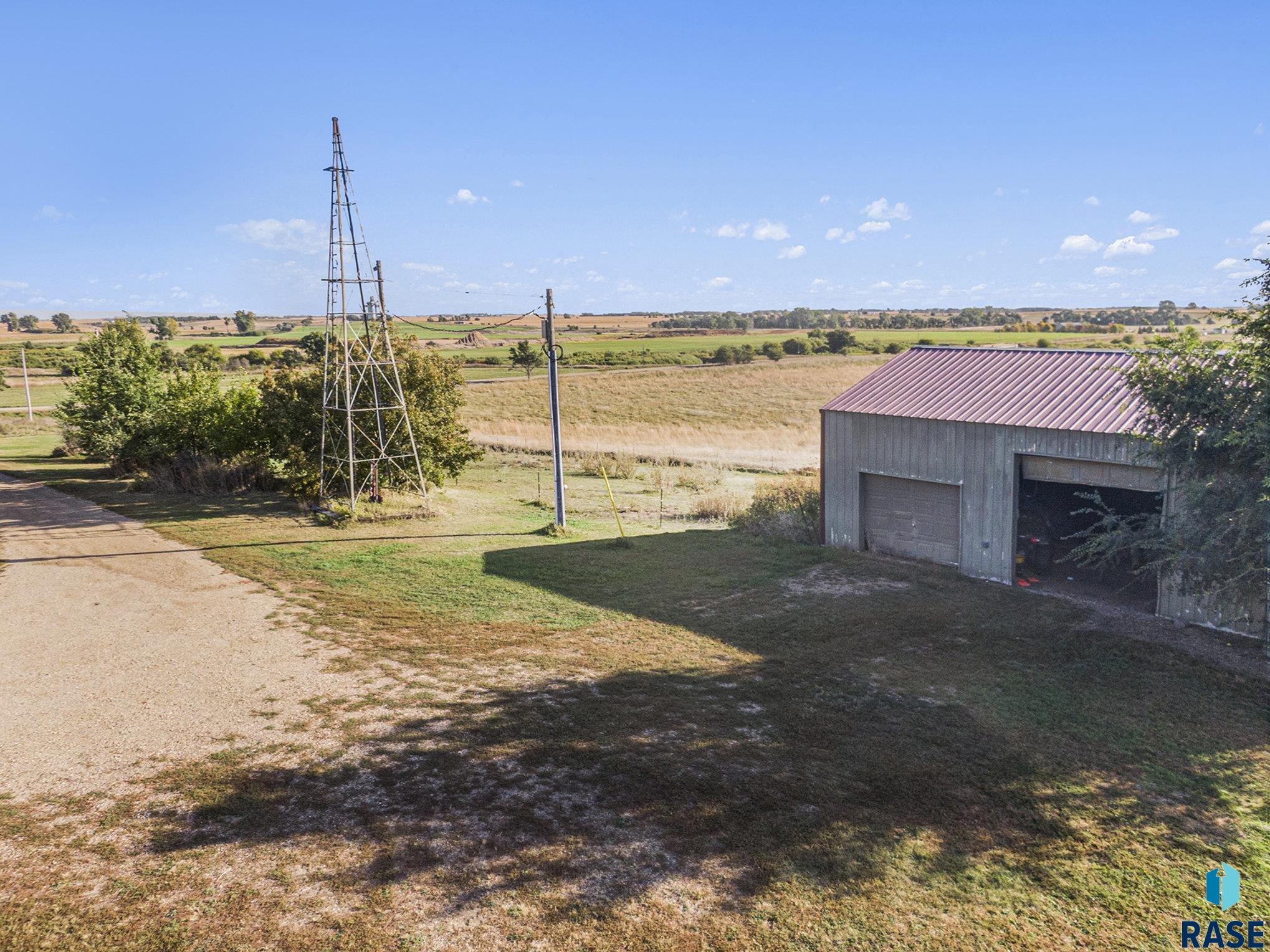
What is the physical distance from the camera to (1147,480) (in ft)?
48.6

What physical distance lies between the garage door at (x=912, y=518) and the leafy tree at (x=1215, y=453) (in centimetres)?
496

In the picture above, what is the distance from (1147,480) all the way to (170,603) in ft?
54.9

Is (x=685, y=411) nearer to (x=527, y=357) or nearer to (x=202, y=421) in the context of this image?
(x=527, y=357)

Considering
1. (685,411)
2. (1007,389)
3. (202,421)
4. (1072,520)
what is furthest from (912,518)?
(685,411)

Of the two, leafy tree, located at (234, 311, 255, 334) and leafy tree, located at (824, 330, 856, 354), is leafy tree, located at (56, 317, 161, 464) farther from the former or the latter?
leafy tree, located at (234, 311, 255, 334)

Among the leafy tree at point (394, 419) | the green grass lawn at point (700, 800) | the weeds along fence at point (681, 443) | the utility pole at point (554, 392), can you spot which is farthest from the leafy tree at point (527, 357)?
the green grass lawn at point (700, 800)

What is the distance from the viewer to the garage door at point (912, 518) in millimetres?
18062

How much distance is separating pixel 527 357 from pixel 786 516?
55454 millimetres

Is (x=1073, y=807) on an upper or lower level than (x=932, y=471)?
lower

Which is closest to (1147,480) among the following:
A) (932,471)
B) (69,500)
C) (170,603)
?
(932,471)

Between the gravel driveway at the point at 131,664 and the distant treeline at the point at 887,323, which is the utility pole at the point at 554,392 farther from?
the distant treeline at the point at 887,323

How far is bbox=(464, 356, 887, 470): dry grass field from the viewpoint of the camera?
1774 inches

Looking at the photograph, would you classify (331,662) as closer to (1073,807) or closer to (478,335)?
(1073,807)

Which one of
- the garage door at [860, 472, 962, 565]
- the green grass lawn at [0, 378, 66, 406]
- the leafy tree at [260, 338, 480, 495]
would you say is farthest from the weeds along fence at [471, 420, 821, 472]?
the green grass lawn at [0, 378, 66, 406]
